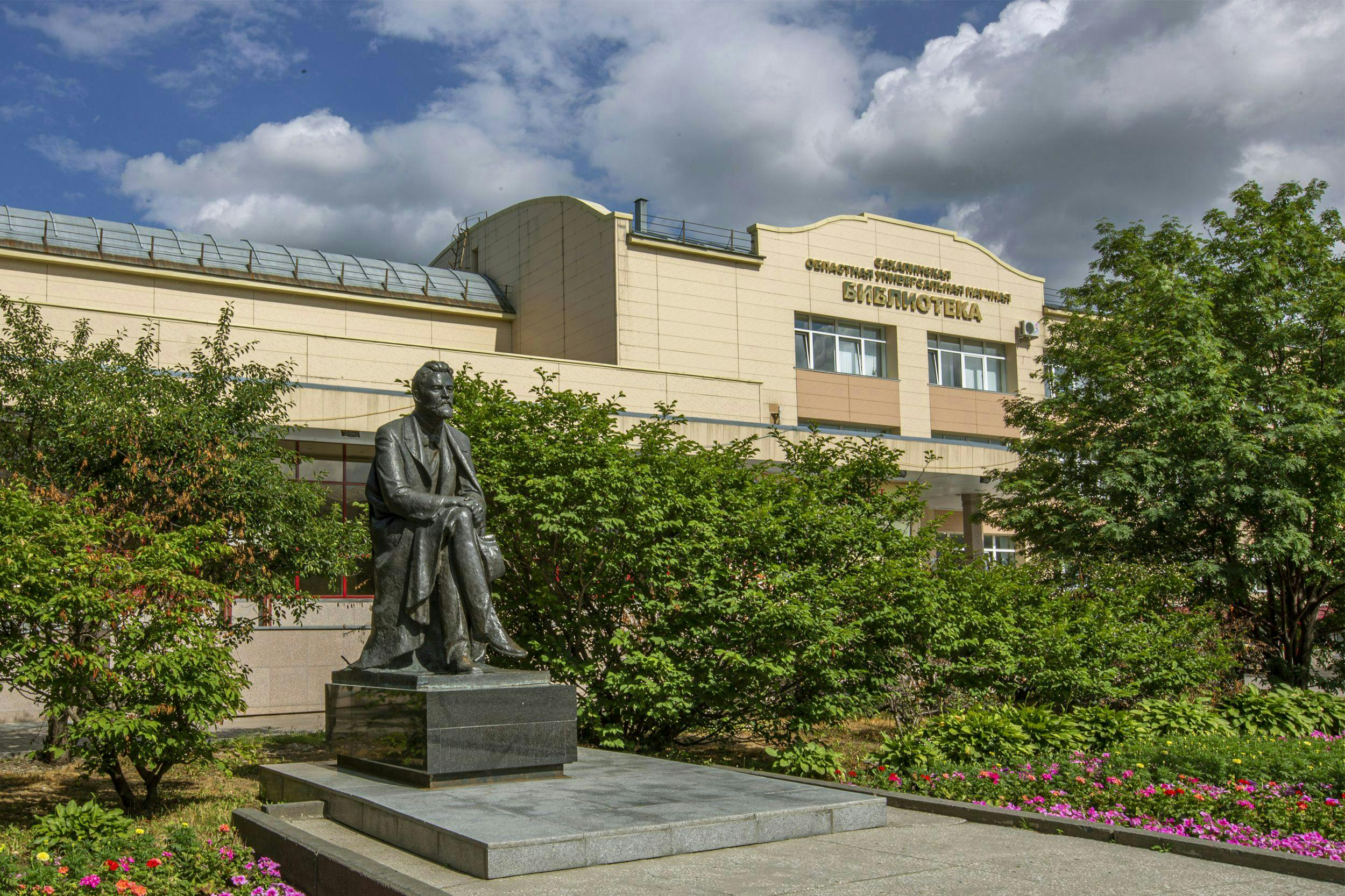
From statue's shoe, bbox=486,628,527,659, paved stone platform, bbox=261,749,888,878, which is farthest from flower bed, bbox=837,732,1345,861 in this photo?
statue's shoe, bbox=486,628,527,659

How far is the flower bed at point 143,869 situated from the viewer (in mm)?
5297

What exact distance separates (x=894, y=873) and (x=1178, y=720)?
22.2 ft

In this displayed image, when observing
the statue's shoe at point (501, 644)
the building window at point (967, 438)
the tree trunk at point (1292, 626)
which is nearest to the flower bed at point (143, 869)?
the statue's shoe at point (501, 644)

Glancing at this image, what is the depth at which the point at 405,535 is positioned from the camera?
8094 millimetres

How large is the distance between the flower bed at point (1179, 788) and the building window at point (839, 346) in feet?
68.0

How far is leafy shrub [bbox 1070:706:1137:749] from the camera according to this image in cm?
1018

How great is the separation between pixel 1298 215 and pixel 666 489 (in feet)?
38.8

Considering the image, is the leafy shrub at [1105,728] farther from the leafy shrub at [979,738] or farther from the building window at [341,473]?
the building window at [341,473]

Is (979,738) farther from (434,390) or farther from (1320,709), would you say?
(1320,709)

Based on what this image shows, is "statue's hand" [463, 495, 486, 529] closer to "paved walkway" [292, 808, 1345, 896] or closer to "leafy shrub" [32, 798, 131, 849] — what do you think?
"paved walkway" [292, 808, 1345, 896]

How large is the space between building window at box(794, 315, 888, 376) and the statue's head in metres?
21.4

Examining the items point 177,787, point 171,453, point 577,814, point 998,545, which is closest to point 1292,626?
point 577,814

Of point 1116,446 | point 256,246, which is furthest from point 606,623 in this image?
point 256,246

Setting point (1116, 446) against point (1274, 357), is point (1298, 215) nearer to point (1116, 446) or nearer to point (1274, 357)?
point (1274, 357)
